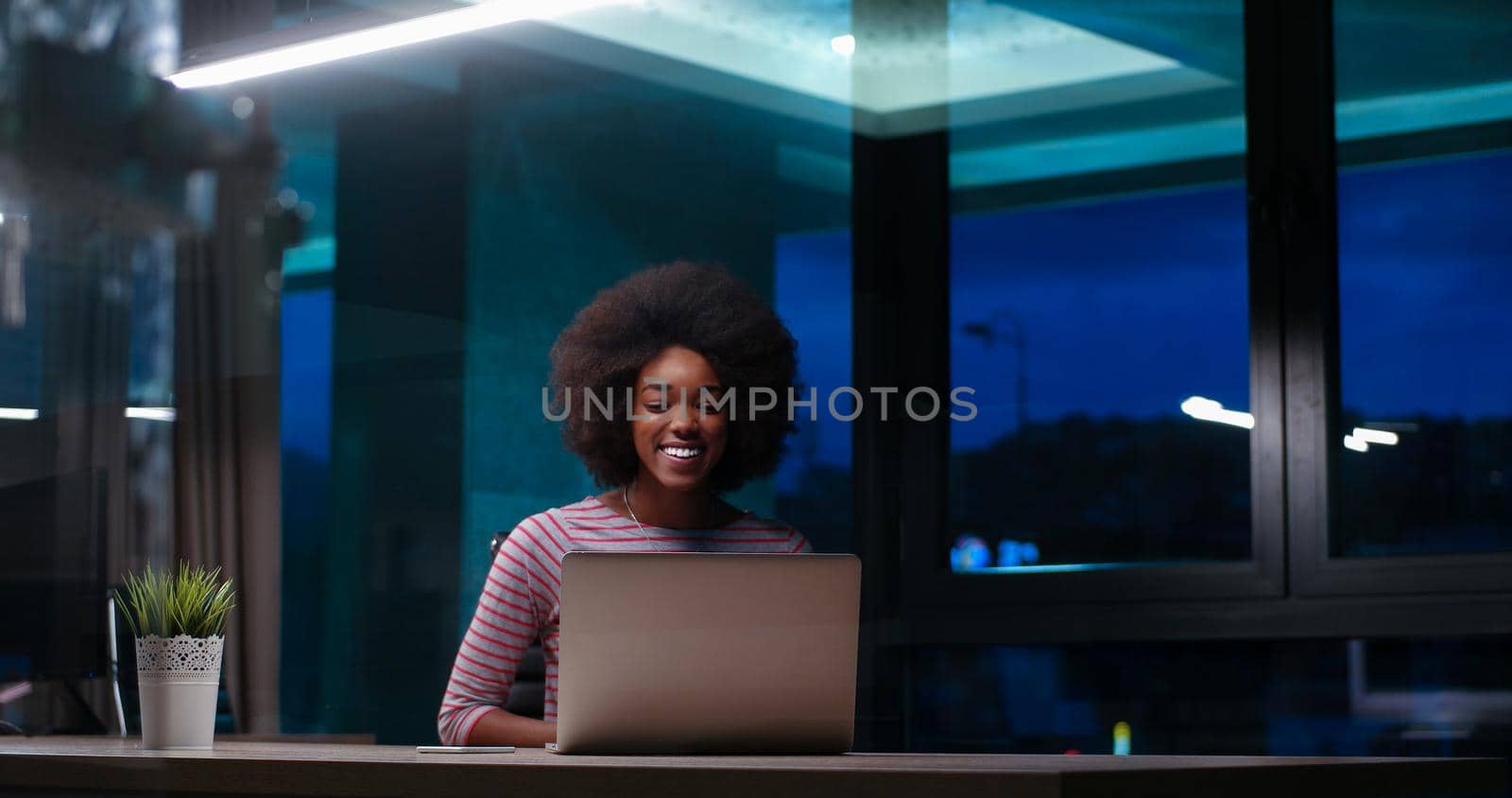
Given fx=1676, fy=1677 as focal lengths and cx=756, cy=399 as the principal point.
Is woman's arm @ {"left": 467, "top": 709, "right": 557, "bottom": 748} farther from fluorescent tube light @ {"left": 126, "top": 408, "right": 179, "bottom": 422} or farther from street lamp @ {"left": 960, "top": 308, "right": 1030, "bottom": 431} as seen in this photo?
fluorescent tube light @ {"left": 126, "top": 408, "right": 179, "bottom": 422}

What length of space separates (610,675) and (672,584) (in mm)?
115

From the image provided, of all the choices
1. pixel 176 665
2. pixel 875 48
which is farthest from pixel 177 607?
pixel 875 48

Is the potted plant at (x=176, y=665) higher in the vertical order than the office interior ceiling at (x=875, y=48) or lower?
Answer: lower

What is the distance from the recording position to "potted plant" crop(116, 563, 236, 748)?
199cm

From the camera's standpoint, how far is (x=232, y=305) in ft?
15.2

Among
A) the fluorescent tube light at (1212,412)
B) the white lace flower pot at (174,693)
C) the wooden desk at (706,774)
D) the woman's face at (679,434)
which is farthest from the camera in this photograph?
the fluorescent tube light at (1212,412)

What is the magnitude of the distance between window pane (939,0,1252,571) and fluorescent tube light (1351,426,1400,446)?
0.26 m

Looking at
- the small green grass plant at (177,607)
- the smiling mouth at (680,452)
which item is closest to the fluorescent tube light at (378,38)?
the smiling mouth at (680,452)

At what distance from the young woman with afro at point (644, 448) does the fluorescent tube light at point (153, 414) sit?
5.94 feet

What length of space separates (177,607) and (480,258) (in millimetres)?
2755

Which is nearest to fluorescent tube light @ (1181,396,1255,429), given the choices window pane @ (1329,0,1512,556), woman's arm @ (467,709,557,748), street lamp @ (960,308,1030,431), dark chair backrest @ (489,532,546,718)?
window pane @ (1329,0,1512,556)

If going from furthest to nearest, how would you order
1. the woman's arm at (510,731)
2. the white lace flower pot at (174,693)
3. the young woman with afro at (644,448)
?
the young woman with afro at (644,448)
the woman's arm at (510,731)
the white lace flower pot at (174,693)

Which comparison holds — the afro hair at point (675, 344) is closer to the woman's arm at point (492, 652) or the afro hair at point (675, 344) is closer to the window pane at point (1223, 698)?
the woman's arm at point (492, 652)

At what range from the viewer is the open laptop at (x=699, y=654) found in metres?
1.75
